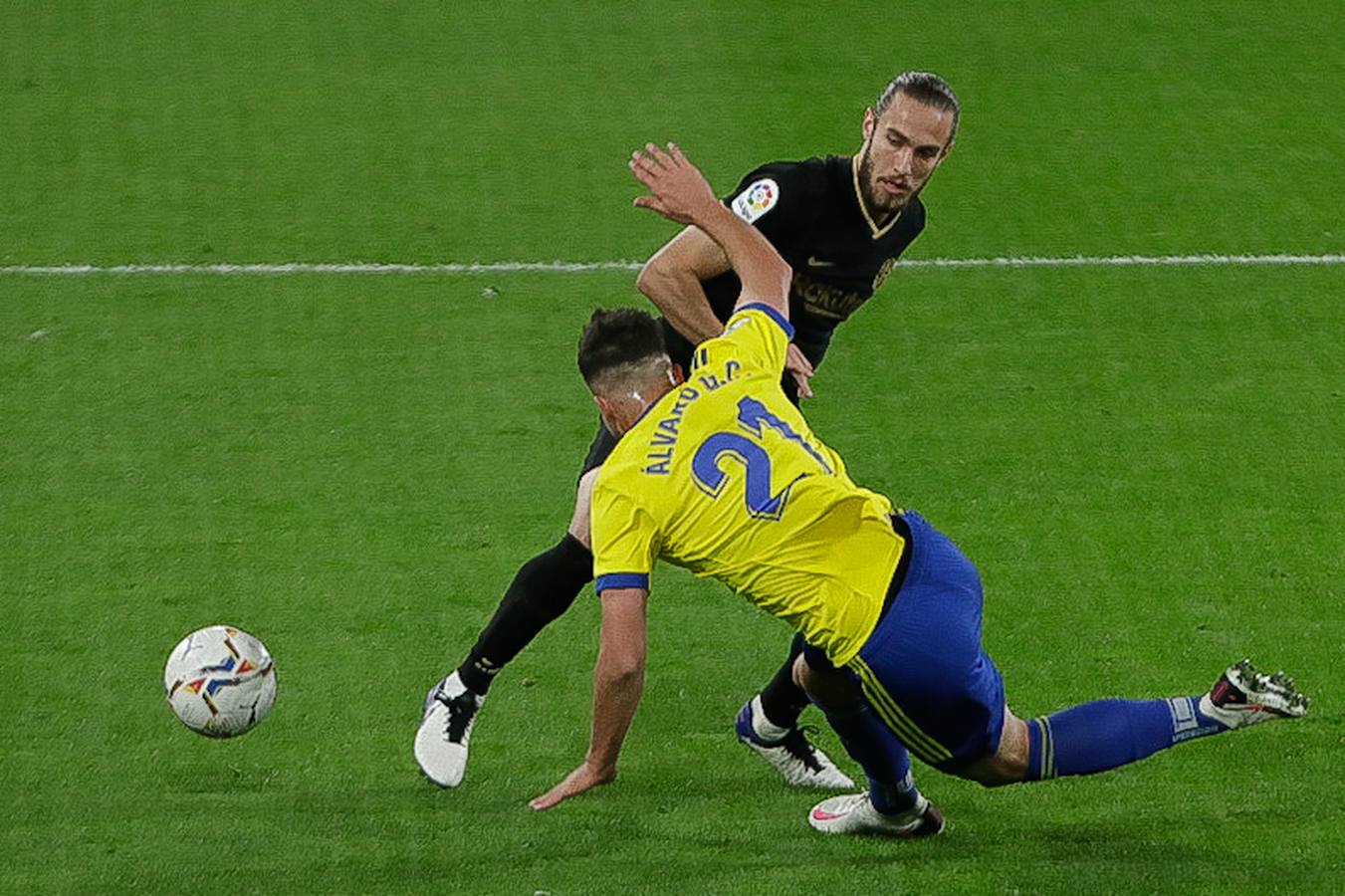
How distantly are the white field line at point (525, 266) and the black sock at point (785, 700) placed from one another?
13.5ft

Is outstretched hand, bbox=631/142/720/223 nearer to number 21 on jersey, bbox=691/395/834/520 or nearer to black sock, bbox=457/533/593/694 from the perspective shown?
number 21 on jersey, bbox=691/395/834/520

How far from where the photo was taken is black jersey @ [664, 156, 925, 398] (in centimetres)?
526

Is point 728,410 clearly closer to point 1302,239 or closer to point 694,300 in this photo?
point 694,300

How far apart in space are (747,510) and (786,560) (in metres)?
0.16

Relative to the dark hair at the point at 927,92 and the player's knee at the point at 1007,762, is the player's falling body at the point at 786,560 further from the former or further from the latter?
the dark hair at the point at 927,92

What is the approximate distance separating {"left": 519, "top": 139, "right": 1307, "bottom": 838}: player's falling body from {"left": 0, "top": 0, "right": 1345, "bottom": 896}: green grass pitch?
0.41 m

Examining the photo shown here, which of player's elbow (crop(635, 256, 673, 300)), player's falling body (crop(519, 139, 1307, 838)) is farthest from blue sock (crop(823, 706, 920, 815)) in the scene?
player's elbow (crop(635, 256, 673, 300))

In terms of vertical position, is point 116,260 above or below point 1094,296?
below

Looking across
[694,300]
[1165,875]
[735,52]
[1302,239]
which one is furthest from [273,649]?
[735,52]

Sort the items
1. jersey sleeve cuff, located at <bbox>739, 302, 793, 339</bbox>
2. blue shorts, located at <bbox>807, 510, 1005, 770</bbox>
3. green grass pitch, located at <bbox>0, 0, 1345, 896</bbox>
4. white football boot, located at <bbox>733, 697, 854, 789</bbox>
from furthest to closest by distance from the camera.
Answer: white football boot, located at <bbox>733, 697, 854, 789</bbox> < green grass pitch, located at <bbox>0, 0, 1345, 896</bbox> < jersey sleeve cuff, located at <bbox>739, 302, 793, 339</bbox> < blue shorts, located at <bbox>807, 510, 1005, 770</bbox>

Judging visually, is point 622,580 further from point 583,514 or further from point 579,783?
point 583,514

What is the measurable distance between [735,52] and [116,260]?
160 inches

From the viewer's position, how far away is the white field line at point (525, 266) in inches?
356

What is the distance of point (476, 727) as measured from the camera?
5.60 m
